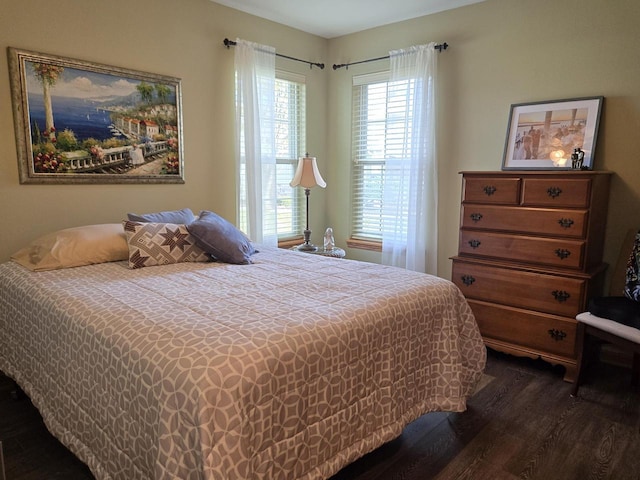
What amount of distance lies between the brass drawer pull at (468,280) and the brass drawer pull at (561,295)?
20.8 inches

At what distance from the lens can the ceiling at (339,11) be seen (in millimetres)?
3430

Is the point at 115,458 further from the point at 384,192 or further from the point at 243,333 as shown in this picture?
the point at 384,192

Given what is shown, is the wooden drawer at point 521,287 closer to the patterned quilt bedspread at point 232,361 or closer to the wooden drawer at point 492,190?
the wooden drawer at point 492,190

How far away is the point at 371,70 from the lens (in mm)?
4059

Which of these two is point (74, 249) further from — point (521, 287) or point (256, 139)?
point (521, 287)

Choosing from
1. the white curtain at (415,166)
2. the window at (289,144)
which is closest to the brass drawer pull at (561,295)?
the white curtain at (415,166)

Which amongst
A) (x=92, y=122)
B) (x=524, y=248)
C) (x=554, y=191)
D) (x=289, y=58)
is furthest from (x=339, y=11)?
(x=524, y=248)

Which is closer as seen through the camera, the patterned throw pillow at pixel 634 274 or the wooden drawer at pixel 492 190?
the patterned throw pillow at pixel 634 274

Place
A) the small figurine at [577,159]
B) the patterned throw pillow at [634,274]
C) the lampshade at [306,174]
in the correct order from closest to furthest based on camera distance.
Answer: the patterned throw pillow at [634,274], the small figurine at [577,159], the lampshade at [306,174]

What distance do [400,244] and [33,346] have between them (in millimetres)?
2829

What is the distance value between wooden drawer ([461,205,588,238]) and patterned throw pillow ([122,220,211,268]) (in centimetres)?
186

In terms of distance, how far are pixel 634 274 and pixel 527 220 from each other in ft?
2.16

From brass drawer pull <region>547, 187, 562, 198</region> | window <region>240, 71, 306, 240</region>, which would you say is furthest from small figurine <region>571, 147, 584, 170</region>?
window <region>240, 71, 306, 240</region>

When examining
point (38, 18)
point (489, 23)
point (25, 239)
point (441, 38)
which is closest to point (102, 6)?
point (38, 18)
